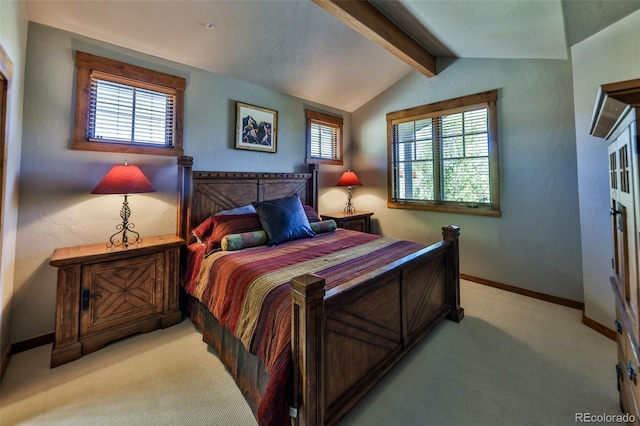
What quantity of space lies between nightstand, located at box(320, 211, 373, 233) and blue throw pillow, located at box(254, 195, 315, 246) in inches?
39.6

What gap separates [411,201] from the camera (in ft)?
13.5

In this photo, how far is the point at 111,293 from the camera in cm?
216

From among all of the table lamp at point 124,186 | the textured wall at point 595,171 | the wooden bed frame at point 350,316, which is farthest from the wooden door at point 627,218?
the table lamp at point 124,186

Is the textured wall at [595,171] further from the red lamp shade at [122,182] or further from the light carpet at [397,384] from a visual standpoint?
the red lamp shade at [122,182]

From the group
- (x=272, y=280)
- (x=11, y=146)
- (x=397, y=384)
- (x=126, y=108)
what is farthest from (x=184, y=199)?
(x=397, y=384)

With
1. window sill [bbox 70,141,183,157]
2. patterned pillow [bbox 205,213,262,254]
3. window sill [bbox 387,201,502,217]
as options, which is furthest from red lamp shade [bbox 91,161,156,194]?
window sill [bbox 387,201,502,217]

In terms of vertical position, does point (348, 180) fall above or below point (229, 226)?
above

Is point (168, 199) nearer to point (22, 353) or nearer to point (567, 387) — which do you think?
point (22, 353)

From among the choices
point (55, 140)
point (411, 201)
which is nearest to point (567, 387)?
point (411, 201)

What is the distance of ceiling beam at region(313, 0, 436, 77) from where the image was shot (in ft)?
7.70

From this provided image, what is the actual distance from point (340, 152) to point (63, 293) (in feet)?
12.8

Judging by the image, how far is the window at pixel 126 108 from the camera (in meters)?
2.32

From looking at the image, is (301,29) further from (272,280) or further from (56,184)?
(56,184)

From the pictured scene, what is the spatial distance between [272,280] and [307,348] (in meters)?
0.58
